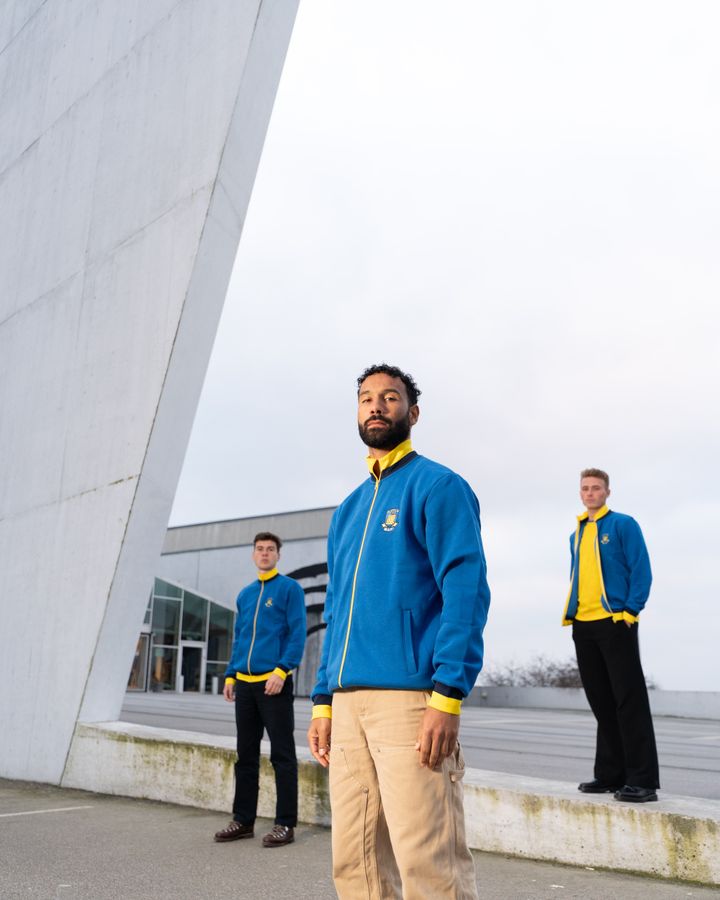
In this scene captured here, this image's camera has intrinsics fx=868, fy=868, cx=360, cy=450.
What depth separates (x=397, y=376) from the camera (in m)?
2.86

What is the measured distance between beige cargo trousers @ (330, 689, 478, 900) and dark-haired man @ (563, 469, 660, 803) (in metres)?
2.30

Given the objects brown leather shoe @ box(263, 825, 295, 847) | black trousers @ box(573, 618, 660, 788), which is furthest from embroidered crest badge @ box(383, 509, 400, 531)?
brown leather shoe @ box(263, 825, 295, 847)

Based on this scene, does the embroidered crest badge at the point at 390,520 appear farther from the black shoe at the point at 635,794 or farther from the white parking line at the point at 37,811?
the white parking line at the point at 37,811

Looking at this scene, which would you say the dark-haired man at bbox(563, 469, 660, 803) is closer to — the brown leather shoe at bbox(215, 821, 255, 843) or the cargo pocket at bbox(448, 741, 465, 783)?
the brown leather shoe at bbox(215, 821, 255, 843)

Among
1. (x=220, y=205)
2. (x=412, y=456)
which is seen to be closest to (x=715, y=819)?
(x=412, y=456)

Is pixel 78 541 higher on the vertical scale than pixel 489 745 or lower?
higher

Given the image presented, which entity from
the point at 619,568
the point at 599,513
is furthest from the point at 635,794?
the point at 599,513

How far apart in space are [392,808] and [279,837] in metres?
2.77

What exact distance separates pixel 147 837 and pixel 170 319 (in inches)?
156

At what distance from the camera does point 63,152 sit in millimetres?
9211

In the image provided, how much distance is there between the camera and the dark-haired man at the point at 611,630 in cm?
A: 448

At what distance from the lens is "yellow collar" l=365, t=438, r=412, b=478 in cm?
281

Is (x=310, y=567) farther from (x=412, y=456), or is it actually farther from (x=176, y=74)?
(x=412, y=456)

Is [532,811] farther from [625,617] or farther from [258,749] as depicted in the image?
[258,749]
